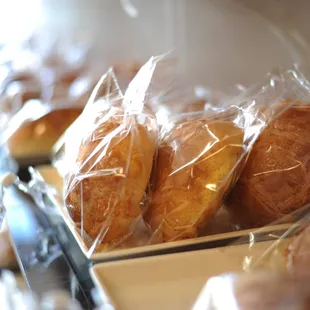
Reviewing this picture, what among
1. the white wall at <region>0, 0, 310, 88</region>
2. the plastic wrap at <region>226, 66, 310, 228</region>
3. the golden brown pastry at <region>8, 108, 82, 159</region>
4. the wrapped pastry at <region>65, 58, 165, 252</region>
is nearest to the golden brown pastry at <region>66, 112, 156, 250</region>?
the wrapped pastry at <region>65, 58, 165, 252</region>

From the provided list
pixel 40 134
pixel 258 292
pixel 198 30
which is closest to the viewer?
pixel 258 292

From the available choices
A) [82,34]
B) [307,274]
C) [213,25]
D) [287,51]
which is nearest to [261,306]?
[307,274]

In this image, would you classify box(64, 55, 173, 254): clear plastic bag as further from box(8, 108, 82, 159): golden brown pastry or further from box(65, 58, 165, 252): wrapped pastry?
box(8, 108, 82, 159): golden brown pastry

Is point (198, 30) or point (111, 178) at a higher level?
point (111, 178)

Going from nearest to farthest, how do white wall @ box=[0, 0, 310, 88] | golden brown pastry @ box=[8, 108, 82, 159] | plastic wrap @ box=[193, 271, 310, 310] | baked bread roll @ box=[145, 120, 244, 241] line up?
plastic wrap @ box=[193, 271, 310, 310] → baked bread roll @ box=[145, 120, 244, 241] → golden brown pastry @ box=[8, 108, 82, 159] → white wall @ box=[0, 0, 310, 88]

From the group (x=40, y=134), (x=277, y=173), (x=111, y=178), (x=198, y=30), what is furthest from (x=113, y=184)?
(x=198, y=30)

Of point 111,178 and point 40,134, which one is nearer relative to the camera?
point 111,178

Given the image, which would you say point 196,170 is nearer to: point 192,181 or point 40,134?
point 192,181
